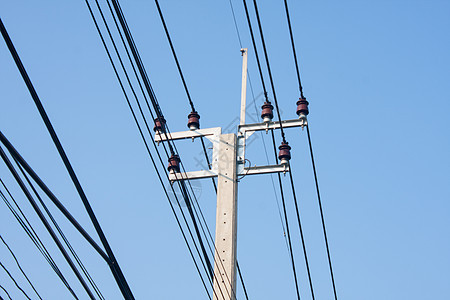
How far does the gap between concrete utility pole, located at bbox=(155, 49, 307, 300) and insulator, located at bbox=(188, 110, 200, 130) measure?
67 mm

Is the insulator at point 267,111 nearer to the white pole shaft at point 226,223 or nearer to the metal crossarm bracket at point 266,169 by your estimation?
the white pole shaft at point 226,223

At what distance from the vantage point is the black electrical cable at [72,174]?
5.99 m

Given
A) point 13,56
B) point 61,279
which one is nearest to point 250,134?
point 61,279

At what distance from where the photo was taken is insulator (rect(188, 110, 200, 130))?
11.0m

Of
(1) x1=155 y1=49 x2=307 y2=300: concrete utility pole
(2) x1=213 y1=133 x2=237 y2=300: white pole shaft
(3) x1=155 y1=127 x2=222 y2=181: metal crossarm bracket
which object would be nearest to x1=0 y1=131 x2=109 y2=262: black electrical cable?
(1) x1=155 y1=49 x2=307 y2=300: concrete utility pole

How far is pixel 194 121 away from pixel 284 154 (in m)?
1.59

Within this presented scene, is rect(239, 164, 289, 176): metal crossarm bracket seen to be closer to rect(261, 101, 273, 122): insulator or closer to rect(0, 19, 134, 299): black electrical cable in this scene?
rect(261, 101, 273, 122): insulator

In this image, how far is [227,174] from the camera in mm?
10422

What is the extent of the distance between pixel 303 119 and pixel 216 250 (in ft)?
8.69

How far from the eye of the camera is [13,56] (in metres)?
5.98

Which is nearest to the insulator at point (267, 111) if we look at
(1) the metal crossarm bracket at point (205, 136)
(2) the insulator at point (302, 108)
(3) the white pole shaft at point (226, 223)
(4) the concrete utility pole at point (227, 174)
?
(4) the concrete utility pole at point (227, 174)

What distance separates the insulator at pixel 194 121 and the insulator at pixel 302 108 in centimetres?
168

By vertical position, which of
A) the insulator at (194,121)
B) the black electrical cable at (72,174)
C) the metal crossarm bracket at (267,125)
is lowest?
the black electrical cable at (72,174)

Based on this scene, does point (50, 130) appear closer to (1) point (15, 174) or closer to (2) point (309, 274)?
(1) point (15, 174)
